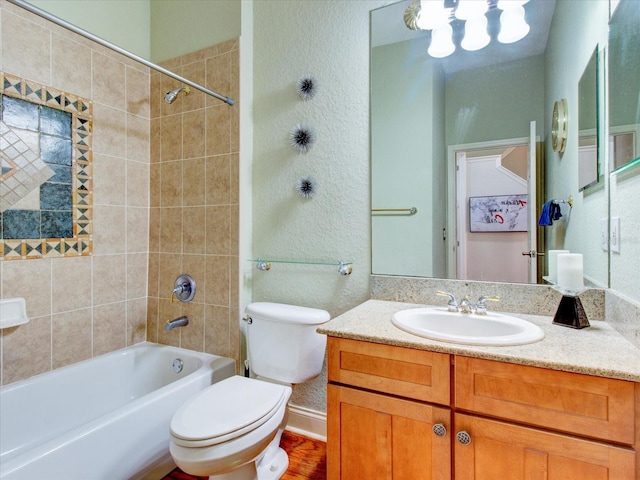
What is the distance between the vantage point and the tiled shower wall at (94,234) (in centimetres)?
164

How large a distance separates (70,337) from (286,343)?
1.24 m

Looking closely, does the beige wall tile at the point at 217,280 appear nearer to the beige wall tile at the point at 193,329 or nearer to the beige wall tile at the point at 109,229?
the beige wall tile at the point at 193,329

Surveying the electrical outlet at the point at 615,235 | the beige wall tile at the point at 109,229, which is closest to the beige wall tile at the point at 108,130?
the beige wall tile at the point at 109,229

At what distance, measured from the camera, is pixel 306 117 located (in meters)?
1.83

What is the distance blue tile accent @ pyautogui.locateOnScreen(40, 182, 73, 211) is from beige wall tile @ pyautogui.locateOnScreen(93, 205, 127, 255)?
→ 152mm

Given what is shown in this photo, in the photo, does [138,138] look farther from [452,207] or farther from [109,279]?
[452,207]

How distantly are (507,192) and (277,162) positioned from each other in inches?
46.9

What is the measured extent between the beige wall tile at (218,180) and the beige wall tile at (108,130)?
59 centimetres

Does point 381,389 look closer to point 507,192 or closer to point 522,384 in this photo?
point 522,384

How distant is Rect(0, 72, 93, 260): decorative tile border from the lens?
1.65 meters

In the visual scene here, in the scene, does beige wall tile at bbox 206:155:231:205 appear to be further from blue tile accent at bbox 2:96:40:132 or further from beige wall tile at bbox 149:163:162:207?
blue tile accent at bbox 2:96:40:132

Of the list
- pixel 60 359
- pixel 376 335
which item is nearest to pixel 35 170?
pixel 60 359

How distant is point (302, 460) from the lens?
1652mm

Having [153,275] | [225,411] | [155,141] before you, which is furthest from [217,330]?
[155,141]
